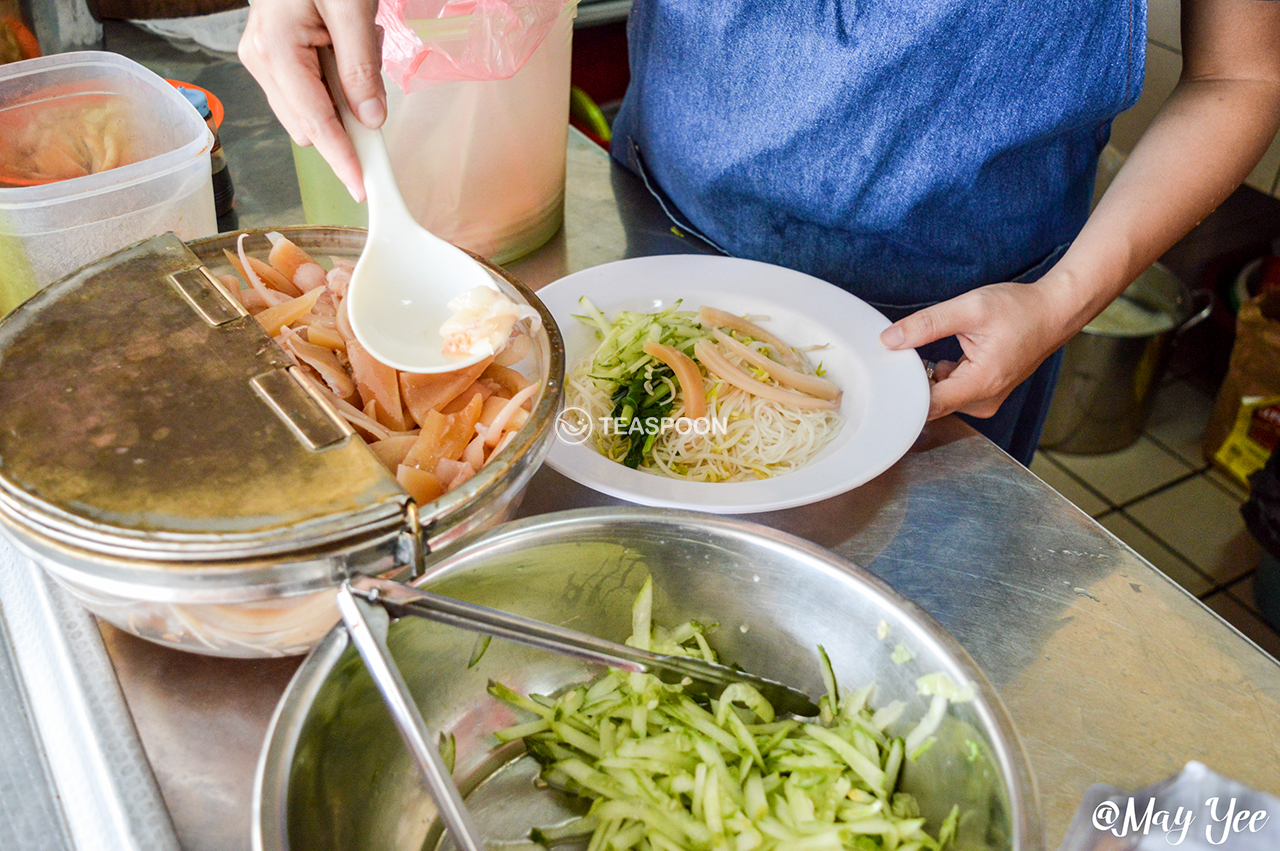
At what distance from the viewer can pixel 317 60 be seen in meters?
1.02

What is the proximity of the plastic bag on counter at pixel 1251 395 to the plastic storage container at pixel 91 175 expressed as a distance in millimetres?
2873

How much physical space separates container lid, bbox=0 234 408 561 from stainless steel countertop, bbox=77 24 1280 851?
0.27m

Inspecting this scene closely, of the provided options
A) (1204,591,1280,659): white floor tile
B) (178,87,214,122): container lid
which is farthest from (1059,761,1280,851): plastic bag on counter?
(1204,591,1280,659): white floor tile

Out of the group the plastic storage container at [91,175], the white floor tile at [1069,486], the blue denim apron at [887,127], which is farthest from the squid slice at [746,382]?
the white floor tile at [1069,486]

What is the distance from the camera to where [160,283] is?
0.94 m

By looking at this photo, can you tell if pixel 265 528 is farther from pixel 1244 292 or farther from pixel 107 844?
pixel 1244 292

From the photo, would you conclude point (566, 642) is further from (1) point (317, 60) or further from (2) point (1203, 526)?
(2) point (1203, 526)

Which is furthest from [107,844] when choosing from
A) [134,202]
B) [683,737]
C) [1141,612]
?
[1141,612]

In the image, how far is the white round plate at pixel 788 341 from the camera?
1029 millimetres

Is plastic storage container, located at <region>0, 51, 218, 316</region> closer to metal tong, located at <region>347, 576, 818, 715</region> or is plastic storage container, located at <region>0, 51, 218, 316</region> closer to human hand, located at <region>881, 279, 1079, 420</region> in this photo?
metal tong, located at <region>347, 576, 818, 715</region>

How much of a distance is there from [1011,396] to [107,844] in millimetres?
1570

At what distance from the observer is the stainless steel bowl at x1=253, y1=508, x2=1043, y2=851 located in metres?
0.71

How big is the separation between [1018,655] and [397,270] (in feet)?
2.68
